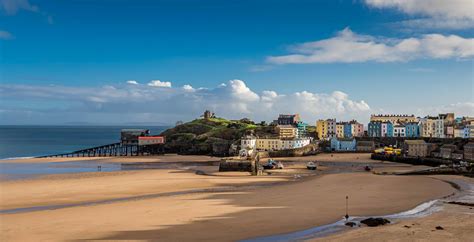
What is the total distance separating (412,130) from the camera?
13662cm

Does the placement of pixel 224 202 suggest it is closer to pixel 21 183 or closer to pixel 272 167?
pixel 21 183

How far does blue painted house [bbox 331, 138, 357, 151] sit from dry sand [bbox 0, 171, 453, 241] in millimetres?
62102

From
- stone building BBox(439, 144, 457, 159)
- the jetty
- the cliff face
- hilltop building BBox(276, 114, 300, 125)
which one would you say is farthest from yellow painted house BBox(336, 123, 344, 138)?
stone building BBox(439, 144, 457, 159)

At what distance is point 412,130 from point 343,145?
38992mm

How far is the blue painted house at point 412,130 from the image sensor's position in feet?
445

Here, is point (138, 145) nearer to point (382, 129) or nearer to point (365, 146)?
point (365, 146)

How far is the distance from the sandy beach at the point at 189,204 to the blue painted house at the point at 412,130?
94.0 metres

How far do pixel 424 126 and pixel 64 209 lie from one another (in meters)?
126

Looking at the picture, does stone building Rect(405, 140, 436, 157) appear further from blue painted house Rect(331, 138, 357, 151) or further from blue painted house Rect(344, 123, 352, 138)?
blue painted house Rect(344, 123, 352, 138)

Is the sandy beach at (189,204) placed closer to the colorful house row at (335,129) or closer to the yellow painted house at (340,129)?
the colorful house row at (335,129)

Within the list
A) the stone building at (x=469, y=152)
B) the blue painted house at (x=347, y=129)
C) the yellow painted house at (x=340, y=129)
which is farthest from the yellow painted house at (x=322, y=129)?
the stone building at (x=469, y=152)

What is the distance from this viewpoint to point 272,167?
222 ft

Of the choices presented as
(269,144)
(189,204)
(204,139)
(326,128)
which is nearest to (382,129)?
(326,128)

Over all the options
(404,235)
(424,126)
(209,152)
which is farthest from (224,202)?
(424,126)
